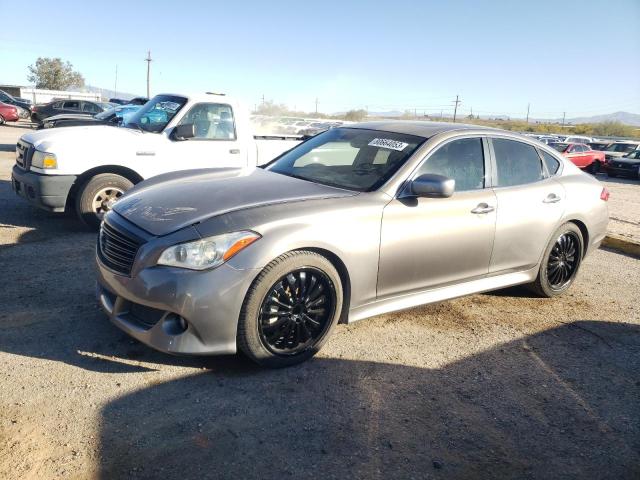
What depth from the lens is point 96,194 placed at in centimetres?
640

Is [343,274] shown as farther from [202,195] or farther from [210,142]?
[210,142]

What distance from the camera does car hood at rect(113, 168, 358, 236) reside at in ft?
11.2

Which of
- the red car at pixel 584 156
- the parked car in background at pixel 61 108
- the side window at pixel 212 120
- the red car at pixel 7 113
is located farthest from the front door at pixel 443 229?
the red car at pixel 7 113

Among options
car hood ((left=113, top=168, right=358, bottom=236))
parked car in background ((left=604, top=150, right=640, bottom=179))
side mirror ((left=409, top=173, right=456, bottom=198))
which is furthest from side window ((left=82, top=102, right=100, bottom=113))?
side mirror ((left=409, top=173, right=456, bottom=198))

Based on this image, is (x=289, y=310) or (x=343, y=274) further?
(x=343, y=274)

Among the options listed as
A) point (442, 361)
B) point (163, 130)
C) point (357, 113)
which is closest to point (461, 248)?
point (442, 361)

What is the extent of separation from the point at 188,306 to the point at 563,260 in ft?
12.9

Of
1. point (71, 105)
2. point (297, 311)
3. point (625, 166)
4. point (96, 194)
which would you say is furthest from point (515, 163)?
point (71, 105)

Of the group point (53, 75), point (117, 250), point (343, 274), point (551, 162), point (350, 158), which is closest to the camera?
point (117, 250)

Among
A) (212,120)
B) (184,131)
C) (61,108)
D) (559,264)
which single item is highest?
(61,108)

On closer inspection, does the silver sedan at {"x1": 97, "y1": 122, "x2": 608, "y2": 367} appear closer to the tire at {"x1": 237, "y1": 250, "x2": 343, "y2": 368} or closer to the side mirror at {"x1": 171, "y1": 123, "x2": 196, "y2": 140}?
the tire at {"x1": 237, "y1": 250, "x2": 343, "y2": 368}

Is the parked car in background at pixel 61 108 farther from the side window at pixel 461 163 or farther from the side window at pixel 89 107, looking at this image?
the side window at pixel 461 163

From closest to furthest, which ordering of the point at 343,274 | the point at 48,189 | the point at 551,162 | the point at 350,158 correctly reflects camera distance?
the point at 343,274, the point at 350,158, the point at 551,162, the point at 48,189

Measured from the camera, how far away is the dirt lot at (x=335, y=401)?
8.65 ft
